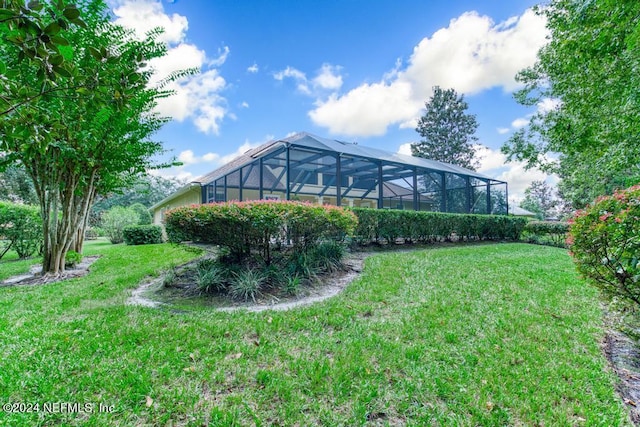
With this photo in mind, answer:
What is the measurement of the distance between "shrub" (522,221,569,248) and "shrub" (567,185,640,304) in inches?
416

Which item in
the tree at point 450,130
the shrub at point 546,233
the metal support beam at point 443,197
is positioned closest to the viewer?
the shrub at point 546,233

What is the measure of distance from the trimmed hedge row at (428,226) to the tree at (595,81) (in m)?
3.00

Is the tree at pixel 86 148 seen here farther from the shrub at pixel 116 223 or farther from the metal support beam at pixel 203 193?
the shrub at pixel 116 223

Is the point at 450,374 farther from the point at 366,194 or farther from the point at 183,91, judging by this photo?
the point at 366,194

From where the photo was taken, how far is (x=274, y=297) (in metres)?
4.01

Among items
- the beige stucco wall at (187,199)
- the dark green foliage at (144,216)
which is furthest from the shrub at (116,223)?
the dark green foliage at (144,216)

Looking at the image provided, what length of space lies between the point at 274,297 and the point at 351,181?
9238mm

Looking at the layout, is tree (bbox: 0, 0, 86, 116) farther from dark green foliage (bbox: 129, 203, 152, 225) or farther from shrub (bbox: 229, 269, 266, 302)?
dark green foliage (bbox: 129, 203, 152, 225)

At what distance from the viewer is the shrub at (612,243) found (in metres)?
2.58

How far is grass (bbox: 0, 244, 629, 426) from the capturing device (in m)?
1.74

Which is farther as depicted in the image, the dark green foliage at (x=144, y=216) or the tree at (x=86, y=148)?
the dark green foliage at (x=144, y=216)

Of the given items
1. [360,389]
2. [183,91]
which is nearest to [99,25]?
[183,91]

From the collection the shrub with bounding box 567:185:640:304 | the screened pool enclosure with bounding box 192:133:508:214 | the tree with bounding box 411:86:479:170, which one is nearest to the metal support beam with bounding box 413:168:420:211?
the screened pool enclosure with bounding box 192:133:508:214

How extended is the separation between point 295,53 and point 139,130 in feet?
19.1
